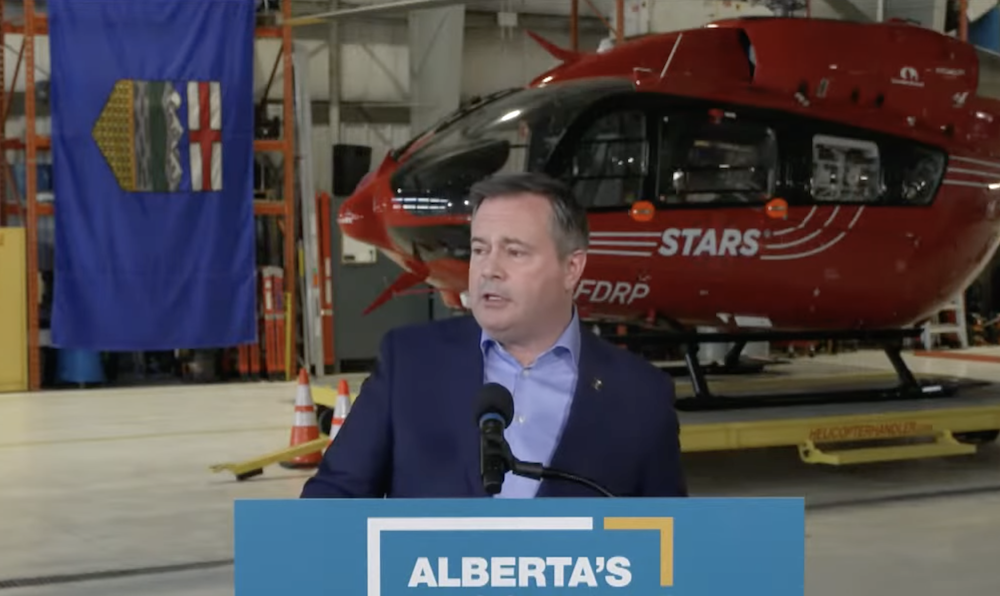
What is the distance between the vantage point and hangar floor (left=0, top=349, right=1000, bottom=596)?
5.80 m

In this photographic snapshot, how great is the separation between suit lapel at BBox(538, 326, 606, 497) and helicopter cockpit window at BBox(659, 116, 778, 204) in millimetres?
5666

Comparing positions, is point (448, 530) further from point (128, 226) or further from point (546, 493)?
point (128, 226)

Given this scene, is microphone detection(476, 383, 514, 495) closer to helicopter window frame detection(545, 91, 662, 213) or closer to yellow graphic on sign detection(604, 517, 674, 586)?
yellow graphic on sign detection(604, 517, 674, 586)

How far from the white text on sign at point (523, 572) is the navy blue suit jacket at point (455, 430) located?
543 mm

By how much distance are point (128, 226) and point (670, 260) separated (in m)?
7.35

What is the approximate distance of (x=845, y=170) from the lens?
8312 mm

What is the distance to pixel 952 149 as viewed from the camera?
8.55 metres

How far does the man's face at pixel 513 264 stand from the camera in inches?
89.4

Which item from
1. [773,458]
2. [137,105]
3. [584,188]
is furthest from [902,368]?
[137,105]

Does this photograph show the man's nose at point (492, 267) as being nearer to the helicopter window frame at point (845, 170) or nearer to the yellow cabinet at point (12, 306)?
the helicopter window frame at point (845, 170)

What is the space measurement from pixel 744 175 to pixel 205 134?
7.28m

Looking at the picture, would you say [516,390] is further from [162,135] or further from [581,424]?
→ [162,135]

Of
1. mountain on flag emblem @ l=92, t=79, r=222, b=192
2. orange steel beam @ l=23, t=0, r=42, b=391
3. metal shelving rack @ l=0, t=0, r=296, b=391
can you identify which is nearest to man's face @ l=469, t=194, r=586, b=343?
metal shelving rack @ l=0, t=0, r=296, b=391

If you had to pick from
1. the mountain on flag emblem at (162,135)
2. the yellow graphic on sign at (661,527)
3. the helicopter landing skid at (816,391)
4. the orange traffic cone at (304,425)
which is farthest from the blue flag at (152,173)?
the yellow graphic on sign at (661,527)
